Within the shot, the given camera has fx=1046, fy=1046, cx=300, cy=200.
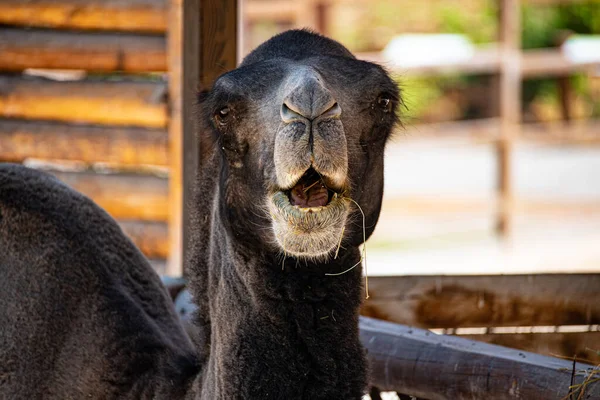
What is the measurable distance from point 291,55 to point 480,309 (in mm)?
1987

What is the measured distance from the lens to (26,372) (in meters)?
3.40

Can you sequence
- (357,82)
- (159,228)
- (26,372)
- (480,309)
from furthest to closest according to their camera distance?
(159,228) < (480,309) < (26,372) < (357,82)

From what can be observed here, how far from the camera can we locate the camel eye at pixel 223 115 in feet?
9.42

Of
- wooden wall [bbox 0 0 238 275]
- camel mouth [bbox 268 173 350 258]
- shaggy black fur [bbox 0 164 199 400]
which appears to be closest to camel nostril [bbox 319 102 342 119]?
camel mouth [bbox 268 173 350 258]

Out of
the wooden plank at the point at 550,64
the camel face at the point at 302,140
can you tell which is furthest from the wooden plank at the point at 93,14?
the wooden plank at the point at 550,64

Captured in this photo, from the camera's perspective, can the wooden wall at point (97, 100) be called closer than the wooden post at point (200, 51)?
No

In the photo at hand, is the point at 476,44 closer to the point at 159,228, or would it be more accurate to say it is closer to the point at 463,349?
the point at 159,228

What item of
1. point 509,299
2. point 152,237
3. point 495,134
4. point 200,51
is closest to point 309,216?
point 509,299

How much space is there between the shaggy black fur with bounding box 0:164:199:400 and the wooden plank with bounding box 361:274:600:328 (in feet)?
4.38

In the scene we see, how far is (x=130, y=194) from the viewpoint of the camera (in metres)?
7.20

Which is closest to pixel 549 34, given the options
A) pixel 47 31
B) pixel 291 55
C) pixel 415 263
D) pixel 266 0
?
pixel 266 0

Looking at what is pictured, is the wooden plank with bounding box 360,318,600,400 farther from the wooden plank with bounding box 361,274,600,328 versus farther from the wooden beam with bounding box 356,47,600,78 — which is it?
the wooden beam with bounding box 356,47,600,78

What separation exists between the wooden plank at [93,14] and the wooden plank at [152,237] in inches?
52.2

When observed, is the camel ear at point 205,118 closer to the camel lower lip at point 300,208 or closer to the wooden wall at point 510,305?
the camel lower lip at point 300,208
